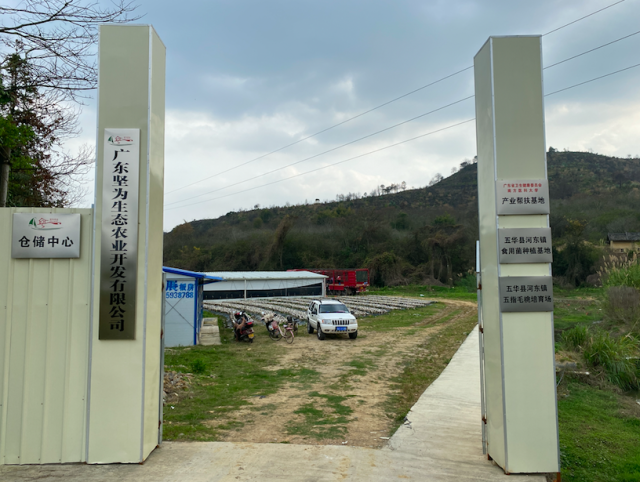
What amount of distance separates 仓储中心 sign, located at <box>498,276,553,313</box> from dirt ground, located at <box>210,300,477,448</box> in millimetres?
2679

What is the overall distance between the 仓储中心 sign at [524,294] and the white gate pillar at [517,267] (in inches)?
0.4

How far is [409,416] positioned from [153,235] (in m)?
4.65

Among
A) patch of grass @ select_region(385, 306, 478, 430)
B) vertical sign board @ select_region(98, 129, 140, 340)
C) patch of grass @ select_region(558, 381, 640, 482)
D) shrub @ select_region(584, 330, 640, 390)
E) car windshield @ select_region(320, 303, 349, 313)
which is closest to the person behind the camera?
vertical sign board @ select_region(98, 129, 140, 340)

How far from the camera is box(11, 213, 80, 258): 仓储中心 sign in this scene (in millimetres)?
4770

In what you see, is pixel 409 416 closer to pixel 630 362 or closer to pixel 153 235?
pixel 153 235

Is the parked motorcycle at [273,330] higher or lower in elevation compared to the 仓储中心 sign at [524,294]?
lower

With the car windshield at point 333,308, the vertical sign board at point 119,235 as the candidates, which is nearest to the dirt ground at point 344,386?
the car windshield at point 333,308

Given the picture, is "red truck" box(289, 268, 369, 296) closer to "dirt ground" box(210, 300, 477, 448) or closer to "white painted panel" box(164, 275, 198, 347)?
"dirt ground" box(210, 300, 477, 448)

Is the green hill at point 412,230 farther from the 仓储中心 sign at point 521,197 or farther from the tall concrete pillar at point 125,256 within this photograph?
the tall concrete pillar at point 125,256

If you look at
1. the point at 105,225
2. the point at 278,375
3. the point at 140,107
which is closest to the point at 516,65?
the point at 140,107

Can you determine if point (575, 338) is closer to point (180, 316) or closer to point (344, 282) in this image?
point (180, 316)

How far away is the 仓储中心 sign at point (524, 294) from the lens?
4.69 m

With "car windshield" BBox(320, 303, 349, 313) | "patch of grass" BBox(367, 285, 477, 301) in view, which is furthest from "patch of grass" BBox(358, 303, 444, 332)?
"patch of grass" BBox(367, 285, 477, 301)

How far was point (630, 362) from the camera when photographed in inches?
400
